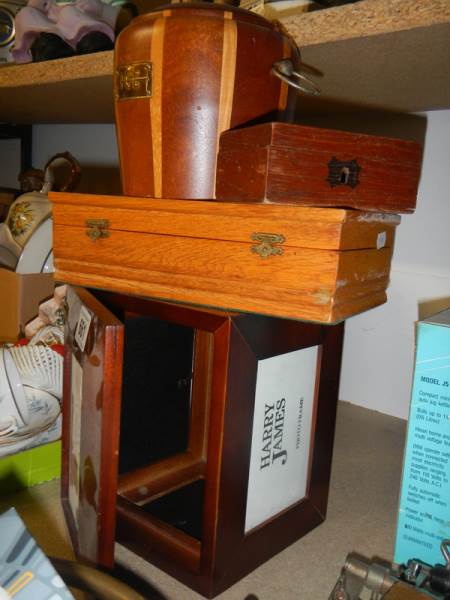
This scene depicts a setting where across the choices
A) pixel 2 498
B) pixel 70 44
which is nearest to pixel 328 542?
pixel 2 498

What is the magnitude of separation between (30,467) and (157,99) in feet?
1.65

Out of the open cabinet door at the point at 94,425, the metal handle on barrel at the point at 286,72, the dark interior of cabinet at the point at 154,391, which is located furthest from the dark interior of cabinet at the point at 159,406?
the metal handle on barrel at the point at 286,72

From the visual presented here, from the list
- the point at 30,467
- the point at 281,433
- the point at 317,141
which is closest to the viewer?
the point at 317,141

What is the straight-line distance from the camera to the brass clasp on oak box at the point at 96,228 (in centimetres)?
63

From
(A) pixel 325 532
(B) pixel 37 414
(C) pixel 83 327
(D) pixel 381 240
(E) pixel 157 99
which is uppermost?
(E) pixel 157 99

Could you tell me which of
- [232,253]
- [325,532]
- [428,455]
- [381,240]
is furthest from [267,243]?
[325,532]

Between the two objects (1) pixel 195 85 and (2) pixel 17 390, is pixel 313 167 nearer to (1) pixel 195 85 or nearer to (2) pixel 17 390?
(1) pixel 195 85

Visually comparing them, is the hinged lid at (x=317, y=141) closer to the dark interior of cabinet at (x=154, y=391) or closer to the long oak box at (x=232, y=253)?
the long oak box at (x=232, y=253)

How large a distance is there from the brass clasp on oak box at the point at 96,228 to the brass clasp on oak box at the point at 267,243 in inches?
8.0

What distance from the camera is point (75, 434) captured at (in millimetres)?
605

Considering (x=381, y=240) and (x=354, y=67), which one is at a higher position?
(x=354, y=67)

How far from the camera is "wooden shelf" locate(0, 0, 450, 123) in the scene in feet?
1.63

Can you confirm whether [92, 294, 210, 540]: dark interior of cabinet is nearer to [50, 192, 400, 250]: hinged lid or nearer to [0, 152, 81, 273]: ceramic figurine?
[50, 192, 400, 250]: hinged lid

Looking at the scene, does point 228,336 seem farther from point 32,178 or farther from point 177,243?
point 32,178
